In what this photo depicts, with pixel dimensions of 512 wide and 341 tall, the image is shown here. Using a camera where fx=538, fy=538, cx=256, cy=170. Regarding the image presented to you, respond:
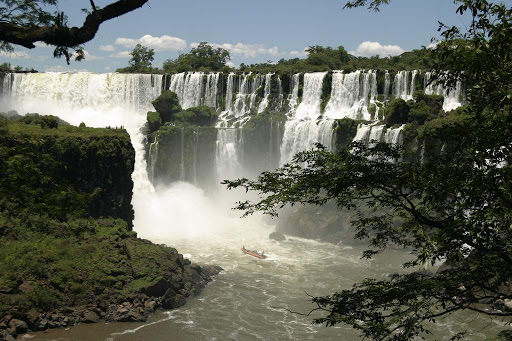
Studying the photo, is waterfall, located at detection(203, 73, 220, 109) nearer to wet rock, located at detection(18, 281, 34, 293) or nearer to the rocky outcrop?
the rocky outcrop

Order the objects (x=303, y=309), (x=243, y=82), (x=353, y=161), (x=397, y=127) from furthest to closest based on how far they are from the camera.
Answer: (x=243, y=82), (x=397, y=127), (x=303, y=309), (x=353, y=161)

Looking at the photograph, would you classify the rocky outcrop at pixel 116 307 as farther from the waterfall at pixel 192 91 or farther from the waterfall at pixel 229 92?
the waterfall at pixel 192 91

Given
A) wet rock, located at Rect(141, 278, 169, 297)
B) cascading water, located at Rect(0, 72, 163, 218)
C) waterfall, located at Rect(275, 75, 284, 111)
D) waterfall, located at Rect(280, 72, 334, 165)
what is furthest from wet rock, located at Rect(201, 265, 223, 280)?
cascading water, located at Rect(0, 72, 163, 218)

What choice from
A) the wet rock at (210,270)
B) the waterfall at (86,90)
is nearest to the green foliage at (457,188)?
the wet rock at (210,270)

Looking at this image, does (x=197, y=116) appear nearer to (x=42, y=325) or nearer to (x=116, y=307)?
(x=116, y=307)

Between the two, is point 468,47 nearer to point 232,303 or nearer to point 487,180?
point 487,180

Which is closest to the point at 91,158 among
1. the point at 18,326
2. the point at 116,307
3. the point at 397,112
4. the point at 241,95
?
the point at 116,307

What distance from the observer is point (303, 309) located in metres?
22.2

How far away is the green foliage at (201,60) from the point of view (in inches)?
2692

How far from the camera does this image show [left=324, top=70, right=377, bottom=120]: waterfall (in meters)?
44.1

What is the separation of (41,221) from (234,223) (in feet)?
57.2

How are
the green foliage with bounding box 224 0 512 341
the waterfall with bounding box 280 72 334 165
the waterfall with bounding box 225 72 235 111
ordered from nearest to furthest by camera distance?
the green foliage with bounding box 224 0 512 341 → the waterfall with bounding box 280 72 334 165 → the waterfall with bounding box 225 72 235 111

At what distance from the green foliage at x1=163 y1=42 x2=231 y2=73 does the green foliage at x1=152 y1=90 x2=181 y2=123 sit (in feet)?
63.2

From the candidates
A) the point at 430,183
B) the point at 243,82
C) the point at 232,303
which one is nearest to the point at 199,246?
the point at 232,303
